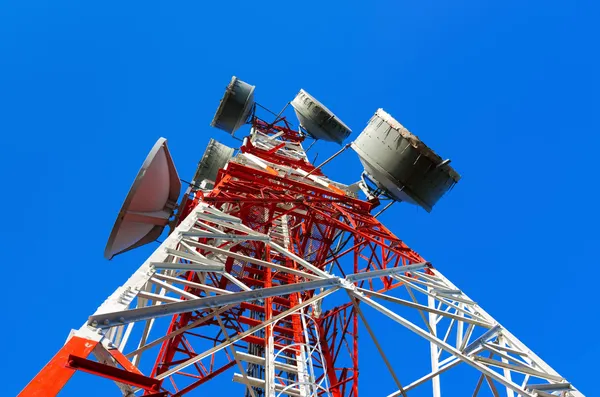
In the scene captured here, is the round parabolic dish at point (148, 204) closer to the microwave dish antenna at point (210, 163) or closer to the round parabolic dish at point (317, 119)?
the microwave dish antenna at point (210, 163)

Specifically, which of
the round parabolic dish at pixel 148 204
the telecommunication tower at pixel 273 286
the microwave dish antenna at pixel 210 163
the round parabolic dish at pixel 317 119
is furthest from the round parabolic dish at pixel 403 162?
the microwave dish antenna at pixel 210 163

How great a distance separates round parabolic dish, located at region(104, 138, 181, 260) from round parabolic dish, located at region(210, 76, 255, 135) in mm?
12411

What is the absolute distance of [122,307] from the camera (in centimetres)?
491

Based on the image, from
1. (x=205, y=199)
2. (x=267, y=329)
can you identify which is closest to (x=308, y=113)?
(x=205, y=199)

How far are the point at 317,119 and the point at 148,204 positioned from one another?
1474 centimetres

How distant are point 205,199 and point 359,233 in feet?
13.4

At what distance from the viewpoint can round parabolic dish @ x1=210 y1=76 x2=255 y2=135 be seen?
2394 centimetres

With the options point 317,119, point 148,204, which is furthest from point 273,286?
point 317,119

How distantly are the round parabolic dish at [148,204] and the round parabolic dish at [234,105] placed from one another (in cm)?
1241

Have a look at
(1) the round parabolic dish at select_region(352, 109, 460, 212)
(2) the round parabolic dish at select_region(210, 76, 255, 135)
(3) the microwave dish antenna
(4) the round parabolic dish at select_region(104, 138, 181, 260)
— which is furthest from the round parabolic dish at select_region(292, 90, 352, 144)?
(4) the round parabolic dish at select_region(104, 138, 181, 260)

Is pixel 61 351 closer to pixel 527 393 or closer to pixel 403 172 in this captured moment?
pixel 527 393

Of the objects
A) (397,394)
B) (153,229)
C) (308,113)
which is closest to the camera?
(397,394)

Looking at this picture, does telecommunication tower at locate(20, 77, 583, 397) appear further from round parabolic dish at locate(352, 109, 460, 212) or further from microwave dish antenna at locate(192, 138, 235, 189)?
microwave dish antenna at locate(192, 138, 235, 189)

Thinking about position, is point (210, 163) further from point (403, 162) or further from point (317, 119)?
Answer: point (403, 162)
